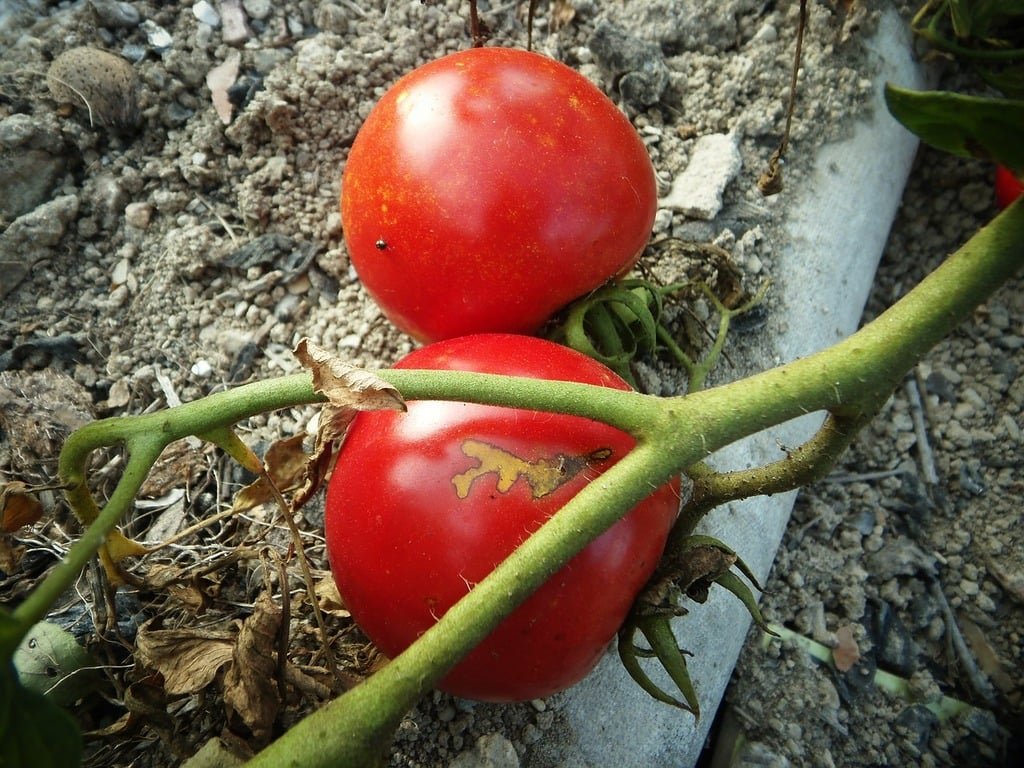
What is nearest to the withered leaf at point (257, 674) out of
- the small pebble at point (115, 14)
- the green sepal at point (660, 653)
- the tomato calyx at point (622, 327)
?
the green sepal at point (660, 653)

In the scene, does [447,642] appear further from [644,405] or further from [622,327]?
[622,327]

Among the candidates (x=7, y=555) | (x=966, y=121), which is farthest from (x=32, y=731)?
(x=966, y=121)

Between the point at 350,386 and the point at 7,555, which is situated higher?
the point at 350,386

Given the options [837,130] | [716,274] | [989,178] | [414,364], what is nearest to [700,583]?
[414,364]

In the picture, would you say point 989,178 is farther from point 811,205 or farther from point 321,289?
point 321,289

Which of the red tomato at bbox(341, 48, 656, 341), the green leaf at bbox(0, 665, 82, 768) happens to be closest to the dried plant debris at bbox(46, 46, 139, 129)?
the red tomato at bbox(341, 48, 656, 341)

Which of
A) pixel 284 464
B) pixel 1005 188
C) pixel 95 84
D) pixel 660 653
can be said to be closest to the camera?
pixel 660 653

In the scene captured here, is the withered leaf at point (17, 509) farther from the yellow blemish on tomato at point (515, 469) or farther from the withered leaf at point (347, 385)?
the yellow blemish on tomato at point (515, 469)

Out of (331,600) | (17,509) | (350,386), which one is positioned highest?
(350,386)
